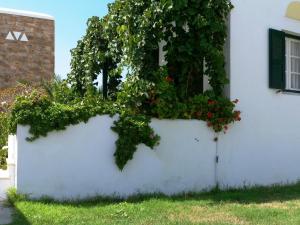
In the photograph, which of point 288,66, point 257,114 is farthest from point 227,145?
point 288,66

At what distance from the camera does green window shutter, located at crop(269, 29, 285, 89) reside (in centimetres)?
1095

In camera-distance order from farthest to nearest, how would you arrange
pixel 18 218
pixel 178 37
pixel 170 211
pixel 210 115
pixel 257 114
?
1. pixel 257 114
2. pixel 210 115
3. pixel 178 37
4. pixel 170 211
5. pixel 18 218

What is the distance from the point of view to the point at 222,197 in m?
8.85

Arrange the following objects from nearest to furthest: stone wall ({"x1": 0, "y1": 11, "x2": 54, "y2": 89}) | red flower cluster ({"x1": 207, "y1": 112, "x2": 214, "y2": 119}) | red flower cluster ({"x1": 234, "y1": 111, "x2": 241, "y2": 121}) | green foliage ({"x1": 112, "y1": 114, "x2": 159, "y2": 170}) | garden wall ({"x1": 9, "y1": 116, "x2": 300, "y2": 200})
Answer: garden wall ({"x1": 9, "y1": 116, "x2": 300, "y2": 200}) → green foliage ({"x1": 112, "y1": 114, "x2": 159, "y2": 170}) → red flower cluster ({"x1": 207, "y1": 112, "x2": 214, "y2": 119}) → red flower cluster ({"x1": 234, "y1": 111, "x2": 241, "y2": 121}) → stone wall ({"x1": 0, "y1": 11, "x2": 54, "y2": 89})

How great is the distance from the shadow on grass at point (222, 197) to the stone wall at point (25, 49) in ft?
37.2

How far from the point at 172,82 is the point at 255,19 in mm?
2712

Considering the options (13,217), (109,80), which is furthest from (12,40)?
(13,217)

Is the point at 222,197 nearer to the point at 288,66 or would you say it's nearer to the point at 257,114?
the point at 257,114

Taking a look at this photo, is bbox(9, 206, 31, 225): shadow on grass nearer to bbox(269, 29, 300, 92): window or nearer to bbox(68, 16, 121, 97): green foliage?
bbox(68, 16, 121, 97): green foliage

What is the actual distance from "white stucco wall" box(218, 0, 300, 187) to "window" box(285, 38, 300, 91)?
444mm

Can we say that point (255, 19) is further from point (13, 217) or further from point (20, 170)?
point (13, 217)

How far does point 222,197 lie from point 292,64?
15.3 ft

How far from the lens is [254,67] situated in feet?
35.3

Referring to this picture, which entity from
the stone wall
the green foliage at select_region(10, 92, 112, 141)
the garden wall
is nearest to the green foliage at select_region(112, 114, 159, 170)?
the garden wall
